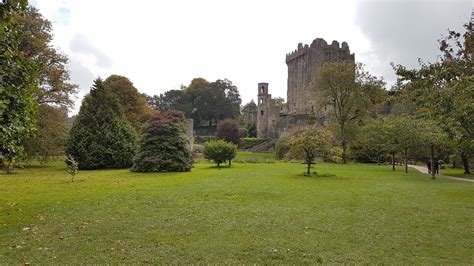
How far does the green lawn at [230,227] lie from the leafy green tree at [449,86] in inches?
109

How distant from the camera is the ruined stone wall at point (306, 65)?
65.5 metres

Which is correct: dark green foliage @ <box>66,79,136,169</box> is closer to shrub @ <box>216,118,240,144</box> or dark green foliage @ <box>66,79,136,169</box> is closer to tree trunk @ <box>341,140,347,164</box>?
tree trunk @ <box>341,140,347,164</box>

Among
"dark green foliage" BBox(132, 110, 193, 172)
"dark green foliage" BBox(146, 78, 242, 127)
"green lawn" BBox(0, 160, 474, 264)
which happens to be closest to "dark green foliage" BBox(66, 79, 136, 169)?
"dark green foliage" BBox(132, 110, 193, 172)

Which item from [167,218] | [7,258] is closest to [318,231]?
[167,218]

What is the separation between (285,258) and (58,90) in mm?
29041

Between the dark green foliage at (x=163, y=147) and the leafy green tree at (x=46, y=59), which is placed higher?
the leafy green tree at (x=46, y=59)

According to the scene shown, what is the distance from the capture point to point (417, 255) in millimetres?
6793

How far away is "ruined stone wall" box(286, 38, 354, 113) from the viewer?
65500 mm

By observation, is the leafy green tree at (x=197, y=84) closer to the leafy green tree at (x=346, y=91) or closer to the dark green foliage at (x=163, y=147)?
the leafy green tree at (x=346, y=91)

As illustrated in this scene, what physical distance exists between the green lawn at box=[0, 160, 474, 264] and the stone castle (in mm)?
47046

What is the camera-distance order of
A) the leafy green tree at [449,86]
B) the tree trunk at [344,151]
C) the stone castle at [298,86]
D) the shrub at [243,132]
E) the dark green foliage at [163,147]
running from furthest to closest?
the shrub at [243,132], the stone castle at [298,86], the tree trunk at [344,151], the dark green foliage at [163,147], the leafy green tree at [449,86]

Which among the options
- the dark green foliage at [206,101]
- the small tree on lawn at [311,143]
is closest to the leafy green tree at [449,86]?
the small tree on lawn at [311,143]

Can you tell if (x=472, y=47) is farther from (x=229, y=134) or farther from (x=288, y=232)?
(x=229, y=134)

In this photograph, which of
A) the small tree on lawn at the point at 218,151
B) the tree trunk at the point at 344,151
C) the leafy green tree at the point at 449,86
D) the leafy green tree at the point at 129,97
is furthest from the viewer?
the leafy green tree at the point at 129,97
